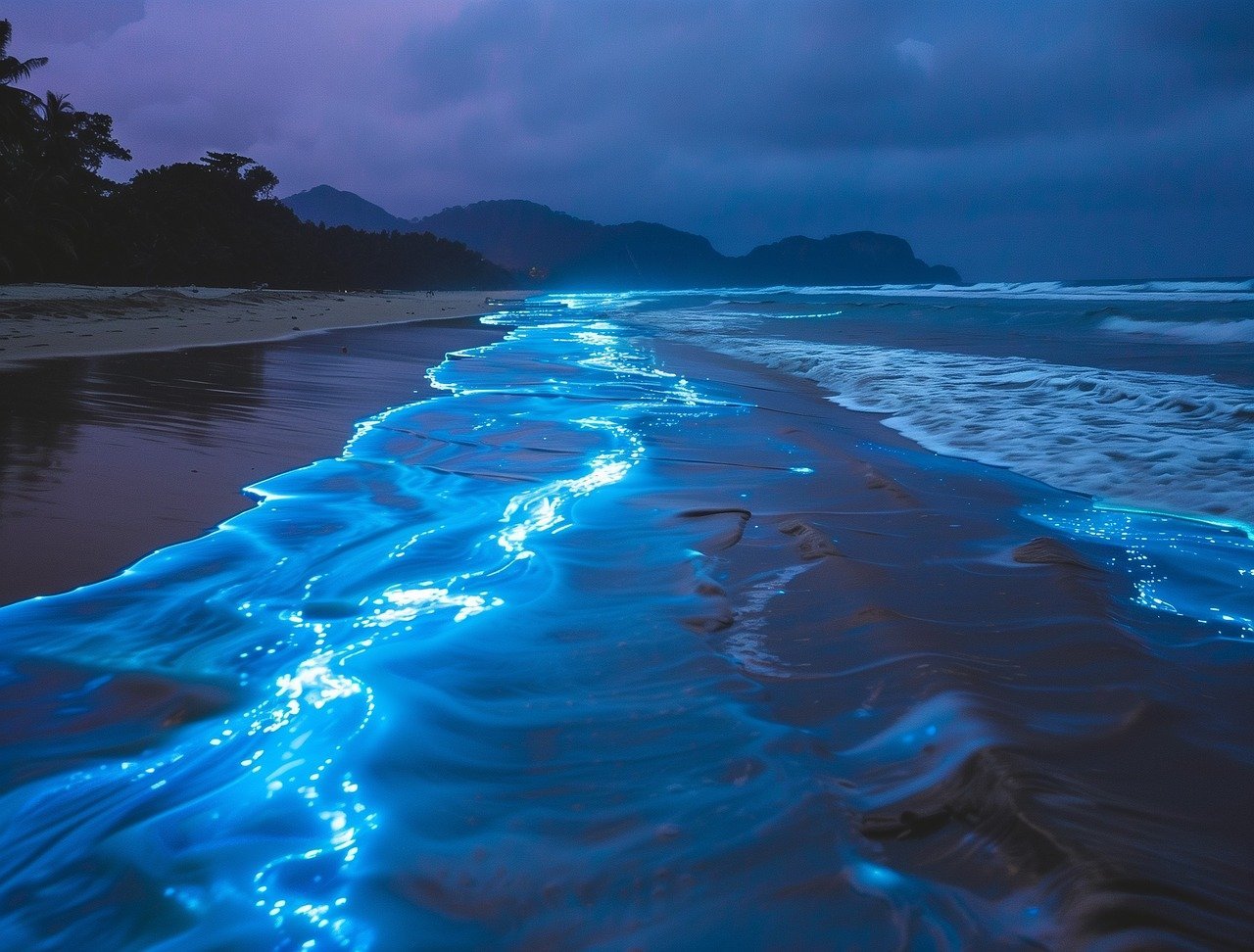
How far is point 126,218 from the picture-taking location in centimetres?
3641

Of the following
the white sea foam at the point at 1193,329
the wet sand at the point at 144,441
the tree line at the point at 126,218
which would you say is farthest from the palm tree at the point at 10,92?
the white sea foam at the point at 1193,329

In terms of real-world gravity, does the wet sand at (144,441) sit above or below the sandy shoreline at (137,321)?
below

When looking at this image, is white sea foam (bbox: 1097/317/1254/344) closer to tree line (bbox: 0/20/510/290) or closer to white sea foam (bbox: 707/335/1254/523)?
white sea foam (bbox: 707/335/1254/523)

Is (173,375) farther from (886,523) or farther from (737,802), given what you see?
(737,802)

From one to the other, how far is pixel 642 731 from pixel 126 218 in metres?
42.5

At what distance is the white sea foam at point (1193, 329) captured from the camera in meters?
19.5

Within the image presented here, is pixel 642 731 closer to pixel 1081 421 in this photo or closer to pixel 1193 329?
pixel 1081 421

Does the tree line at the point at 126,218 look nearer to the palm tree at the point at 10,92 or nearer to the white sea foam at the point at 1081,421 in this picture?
the palm tree at the point at 10,92

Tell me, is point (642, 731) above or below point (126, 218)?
below

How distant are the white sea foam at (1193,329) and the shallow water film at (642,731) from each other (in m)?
19.0

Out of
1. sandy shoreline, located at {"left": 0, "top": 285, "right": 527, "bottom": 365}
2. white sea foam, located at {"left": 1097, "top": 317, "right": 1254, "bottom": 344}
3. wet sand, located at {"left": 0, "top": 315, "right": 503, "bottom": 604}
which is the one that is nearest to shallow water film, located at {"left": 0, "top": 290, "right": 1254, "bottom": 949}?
wet sand, located at {"left": 0, "top": 315, "right": 503, "bottom": 604}

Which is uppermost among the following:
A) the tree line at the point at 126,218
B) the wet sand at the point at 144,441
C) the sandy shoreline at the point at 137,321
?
the tree line at the point at 126,218

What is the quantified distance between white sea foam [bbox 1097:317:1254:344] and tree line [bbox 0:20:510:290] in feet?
110

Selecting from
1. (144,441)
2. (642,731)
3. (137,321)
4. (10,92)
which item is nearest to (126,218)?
(10,92)
